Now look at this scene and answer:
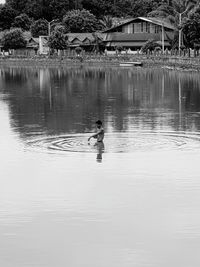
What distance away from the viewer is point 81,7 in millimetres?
133750

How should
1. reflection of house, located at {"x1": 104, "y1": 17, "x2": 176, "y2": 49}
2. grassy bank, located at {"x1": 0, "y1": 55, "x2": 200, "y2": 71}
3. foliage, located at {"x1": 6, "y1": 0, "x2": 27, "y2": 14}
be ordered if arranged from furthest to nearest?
foliage, located at {"x1": 6, "y1": 0, "x2": 27, "y2": 14}, reflection of house, located at {"x1": 104, "y1": 17, "x2": 176, "y2": 49}, grassy bank, located at {"x1": 0, "y1": 55, "x2": 200, "y2": 71}

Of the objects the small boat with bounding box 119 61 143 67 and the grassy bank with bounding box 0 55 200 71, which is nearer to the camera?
the grassy bank with bounding box 0 55 200 71

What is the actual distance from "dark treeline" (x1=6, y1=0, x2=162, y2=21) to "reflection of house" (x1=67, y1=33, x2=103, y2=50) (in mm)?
23529

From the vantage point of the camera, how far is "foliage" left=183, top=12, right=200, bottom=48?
244ft

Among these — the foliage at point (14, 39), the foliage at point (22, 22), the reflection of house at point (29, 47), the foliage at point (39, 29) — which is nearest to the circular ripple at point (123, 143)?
the foliage at point (14, 39)

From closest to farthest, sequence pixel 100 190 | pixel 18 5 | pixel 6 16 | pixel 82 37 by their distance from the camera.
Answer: pixel 100 190 < pixel 82 37 < pixel 6 16 < pixel 18 5

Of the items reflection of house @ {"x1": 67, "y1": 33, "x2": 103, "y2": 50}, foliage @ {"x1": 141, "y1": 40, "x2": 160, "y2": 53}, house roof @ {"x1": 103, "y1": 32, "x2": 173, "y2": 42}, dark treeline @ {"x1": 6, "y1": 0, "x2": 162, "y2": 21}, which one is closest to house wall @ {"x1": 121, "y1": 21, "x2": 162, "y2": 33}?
house roof @ {"x1": 103, "y1": 32, "x2": 173, "y2": 42}

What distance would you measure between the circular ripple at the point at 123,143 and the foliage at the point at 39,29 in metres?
95.1

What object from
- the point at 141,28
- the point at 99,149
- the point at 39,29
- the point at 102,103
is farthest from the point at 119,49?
the point at 99,149

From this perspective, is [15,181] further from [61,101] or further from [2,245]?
[61,101]

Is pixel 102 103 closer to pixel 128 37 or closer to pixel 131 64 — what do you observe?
pixel 131 64

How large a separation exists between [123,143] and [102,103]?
16690 mm

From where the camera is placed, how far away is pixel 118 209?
49.3 ft

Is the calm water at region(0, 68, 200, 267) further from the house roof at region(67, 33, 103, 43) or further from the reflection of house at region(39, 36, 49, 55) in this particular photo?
the reflection of house at region(39, 36, 49, 55)
